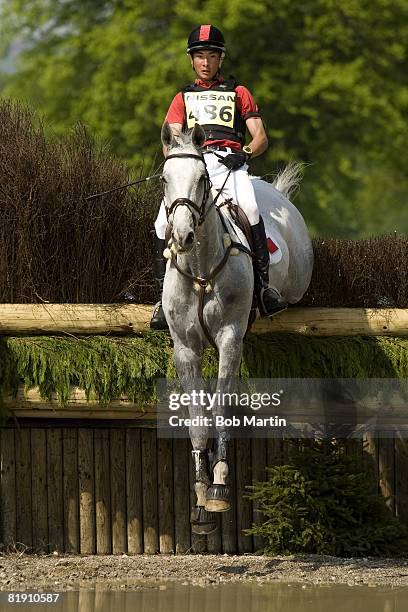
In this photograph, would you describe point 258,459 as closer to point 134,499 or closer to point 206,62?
point 134,499

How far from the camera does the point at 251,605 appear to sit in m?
8.75

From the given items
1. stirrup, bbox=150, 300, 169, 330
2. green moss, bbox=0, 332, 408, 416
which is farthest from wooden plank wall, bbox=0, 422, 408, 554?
stirrup, bbox=150, 300, 169, 330

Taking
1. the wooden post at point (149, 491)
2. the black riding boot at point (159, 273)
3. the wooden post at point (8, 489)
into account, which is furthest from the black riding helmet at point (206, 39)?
the wooden post at point (8, 489)

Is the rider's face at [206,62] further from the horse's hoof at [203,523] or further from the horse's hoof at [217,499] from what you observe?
the horse's hoof at [203,523]

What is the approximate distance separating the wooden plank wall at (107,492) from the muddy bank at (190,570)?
12.1 inches

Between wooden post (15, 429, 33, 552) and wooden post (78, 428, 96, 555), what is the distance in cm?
43

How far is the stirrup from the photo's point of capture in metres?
10.2

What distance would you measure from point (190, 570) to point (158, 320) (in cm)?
190

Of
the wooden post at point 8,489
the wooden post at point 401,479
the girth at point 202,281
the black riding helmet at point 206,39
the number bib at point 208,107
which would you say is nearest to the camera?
the girth at point 202,281

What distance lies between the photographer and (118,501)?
11.3 metres

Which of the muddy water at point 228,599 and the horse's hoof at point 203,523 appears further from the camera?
the horse's hoof at point 203,523

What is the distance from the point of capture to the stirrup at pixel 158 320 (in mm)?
10188

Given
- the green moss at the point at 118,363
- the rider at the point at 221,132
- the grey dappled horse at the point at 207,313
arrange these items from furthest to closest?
the green moss at the point at 118,363 < the rider at the point at 221,132 < the grey dappled horse at the point at 207,313

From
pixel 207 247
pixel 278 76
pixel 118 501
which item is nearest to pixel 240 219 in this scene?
pixel 207 247
